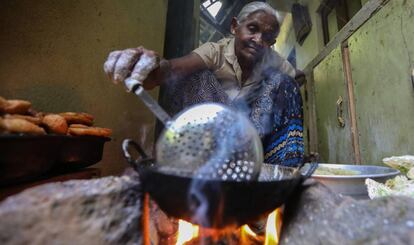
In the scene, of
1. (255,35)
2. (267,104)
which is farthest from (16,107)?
(255,35)

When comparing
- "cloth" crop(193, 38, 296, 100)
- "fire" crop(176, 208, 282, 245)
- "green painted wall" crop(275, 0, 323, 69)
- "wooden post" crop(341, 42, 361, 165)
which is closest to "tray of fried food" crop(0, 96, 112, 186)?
"fire" crop(176, 208, 282, 245)

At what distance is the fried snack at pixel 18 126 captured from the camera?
2.31ft

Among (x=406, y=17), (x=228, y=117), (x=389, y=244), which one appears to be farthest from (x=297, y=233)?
(x=406, y=17)

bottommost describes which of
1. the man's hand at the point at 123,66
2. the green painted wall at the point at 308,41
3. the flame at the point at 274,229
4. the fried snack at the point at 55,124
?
the flame at the point at 274,229

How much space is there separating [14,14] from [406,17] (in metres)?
2.46

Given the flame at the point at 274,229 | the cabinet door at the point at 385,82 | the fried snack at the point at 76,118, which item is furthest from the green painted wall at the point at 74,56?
the cabinet door at the point at 385,82

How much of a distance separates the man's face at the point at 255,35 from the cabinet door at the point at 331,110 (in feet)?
4.16

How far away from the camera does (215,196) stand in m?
0.49

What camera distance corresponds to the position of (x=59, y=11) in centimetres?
128

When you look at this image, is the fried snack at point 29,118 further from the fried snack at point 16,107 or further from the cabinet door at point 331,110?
the cabinet door at point 331,110

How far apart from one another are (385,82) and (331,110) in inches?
45.1

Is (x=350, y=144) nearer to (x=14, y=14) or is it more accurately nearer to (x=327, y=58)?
(x=327, y=58)

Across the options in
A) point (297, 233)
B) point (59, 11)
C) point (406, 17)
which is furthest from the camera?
point (406, 17)

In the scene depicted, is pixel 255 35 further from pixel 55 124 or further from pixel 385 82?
pixel 55 124
